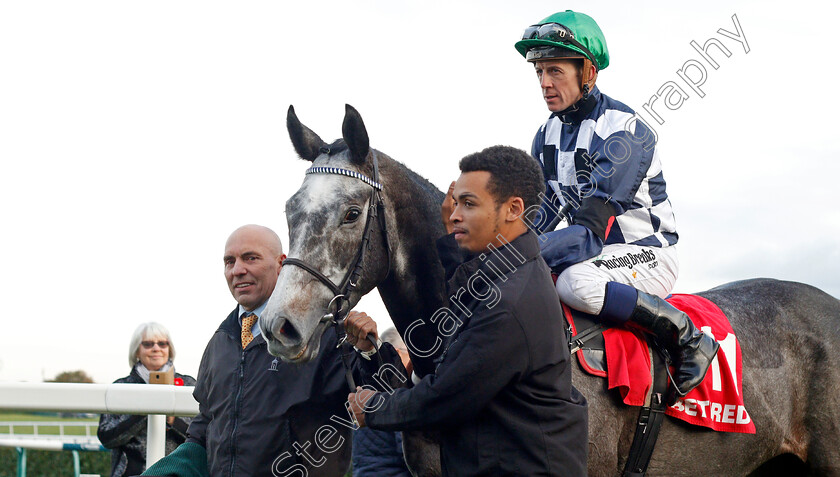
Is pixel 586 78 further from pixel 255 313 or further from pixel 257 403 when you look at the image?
pixel 257 403

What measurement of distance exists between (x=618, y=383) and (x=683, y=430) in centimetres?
52

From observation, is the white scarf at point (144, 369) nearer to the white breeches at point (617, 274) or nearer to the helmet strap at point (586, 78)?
the white breeches at point (617, 274)

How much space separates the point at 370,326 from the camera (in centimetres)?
279

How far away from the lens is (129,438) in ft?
14.4

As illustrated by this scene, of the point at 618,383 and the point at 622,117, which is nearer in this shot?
the point at 618,383

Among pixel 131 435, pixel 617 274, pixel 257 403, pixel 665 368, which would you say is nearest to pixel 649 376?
pixel 665 368

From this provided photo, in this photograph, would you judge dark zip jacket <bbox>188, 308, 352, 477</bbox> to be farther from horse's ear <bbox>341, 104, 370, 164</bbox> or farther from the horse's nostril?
horse's ear <bbox>341, 104, 370, 164</bbox>

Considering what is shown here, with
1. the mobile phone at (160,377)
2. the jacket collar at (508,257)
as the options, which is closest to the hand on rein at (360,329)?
the jacket collar at (508,257)

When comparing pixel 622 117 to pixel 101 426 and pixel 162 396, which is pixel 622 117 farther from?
pixel 101 426

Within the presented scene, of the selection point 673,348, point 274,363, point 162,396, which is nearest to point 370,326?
point 274,363

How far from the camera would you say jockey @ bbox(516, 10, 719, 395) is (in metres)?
3.02

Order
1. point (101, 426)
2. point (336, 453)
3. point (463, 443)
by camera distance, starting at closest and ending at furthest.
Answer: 1. point (463, 443)
2. point (336, 453)
3. point (101, 426)

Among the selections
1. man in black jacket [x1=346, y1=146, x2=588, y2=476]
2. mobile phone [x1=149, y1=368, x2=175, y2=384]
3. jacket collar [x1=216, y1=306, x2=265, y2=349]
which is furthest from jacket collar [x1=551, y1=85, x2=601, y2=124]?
mobile phone [x1=149, y1=368, x2=175, y2=384]

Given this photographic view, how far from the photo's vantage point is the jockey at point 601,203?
3.02 metres
